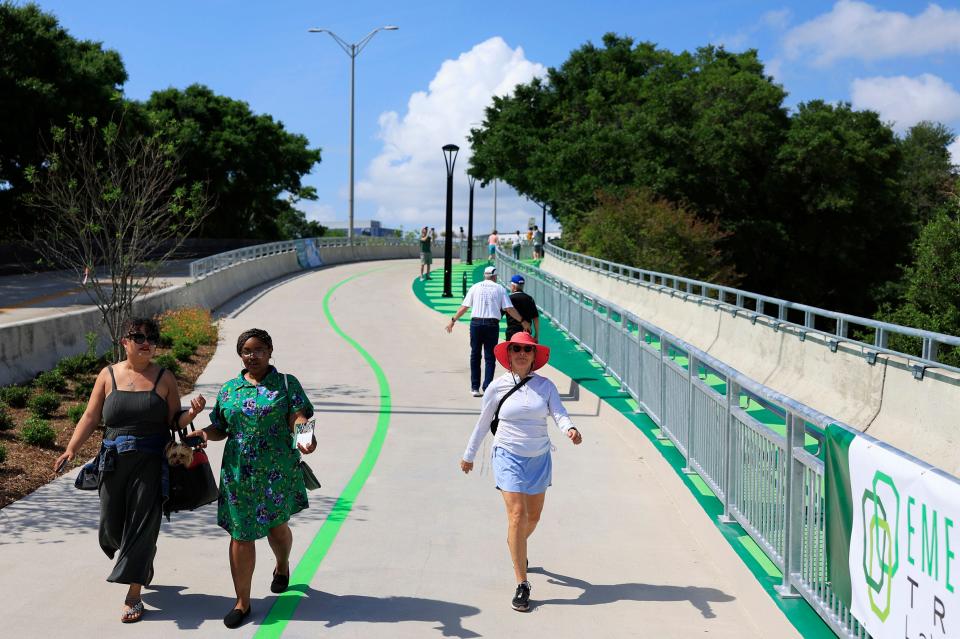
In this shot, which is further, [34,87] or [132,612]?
[34,87]

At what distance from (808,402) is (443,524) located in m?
7.71

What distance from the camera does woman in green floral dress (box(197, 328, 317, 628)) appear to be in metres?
5.86

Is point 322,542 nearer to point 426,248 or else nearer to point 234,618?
point 234,618

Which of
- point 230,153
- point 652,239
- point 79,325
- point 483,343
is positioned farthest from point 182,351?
point 230,153

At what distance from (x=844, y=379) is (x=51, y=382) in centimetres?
1066

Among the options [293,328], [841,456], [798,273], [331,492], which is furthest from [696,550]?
[798,273]

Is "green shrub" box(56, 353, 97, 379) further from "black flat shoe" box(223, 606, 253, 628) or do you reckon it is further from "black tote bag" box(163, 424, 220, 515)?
"black flat shoe" box(223, 606, 253, 628)

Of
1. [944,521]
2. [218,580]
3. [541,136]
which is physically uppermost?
[541,136]

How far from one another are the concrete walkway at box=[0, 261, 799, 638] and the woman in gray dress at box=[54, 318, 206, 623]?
14.1 inches

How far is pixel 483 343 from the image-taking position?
13961 mm

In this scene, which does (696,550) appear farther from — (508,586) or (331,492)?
(331,492)

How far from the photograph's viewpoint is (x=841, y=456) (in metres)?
5.10

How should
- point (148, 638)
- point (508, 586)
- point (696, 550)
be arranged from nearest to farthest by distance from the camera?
1. point (148, 638)
2. point (508, 586)
3. point (696, 550)

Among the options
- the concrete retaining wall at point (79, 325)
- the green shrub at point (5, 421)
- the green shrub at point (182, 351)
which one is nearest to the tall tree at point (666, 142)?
the concrete retaining wall at point (79, 325)
